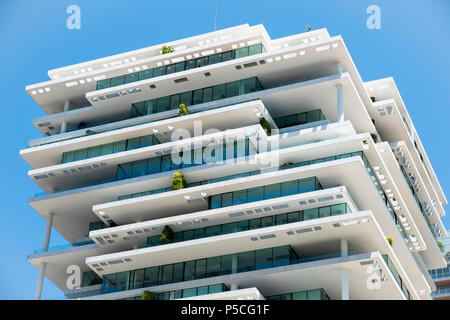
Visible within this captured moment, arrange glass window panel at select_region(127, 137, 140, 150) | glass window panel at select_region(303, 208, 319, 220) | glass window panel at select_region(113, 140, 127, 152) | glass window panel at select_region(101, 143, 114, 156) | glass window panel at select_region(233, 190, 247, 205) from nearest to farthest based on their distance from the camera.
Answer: glass window panel at select_region(303, 208, 319, 220), glass window panel at select_region(233, 190, 247, 205), glass window panel at select_region(127, 137, 140, 150), glass window panel at select_region(113, 140, 127, 152), glass window panel at select_region(101, 143, 114, 156)

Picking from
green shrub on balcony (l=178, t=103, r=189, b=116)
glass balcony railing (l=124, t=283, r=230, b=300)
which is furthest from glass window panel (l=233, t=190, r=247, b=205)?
green shrub on balcony (l=178, t=103, r=189, b=116)

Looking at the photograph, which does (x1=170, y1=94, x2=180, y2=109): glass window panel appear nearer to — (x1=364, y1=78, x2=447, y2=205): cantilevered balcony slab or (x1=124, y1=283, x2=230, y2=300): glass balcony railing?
(x1=364, y1=78, x2=447, y2=205): cantilevered balcony slab

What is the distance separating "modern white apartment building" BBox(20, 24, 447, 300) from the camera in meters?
67.9

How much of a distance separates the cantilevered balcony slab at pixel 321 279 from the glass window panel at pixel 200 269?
808mm

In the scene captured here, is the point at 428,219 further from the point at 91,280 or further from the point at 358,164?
the point at 91,280

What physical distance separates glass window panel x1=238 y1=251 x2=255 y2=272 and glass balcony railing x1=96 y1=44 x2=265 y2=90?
2065cm

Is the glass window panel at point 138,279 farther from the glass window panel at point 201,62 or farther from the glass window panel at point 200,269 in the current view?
the glass window panel at point 201,62

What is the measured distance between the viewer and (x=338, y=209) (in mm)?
67625

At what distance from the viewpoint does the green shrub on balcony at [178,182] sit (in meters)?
74.9

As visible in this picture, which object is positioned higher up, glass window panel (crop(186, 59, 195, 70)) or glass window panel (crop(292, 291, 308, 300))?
glass window panel (crop(186, 59, 195, 70))

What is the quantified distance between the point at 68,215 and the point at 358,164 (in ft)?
91.6

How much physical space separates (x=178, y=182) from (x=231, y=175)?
440 centimetres

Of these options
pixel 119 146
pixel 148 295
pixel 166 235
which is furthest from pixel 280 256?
pixel 119 146
